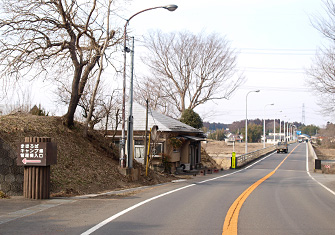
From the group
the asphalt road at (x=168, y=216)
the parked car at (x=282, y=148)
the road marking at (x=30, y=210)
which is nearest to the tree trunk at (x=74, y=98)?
the asphalt road at (x=168, y=216)

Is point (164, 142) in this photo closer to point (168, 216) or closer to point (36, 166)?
point (36, 166)

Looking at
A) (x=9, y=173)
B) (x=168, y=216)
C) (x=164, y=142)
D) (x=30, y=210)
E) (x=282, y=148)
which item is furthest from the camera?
(x=282, y=148)

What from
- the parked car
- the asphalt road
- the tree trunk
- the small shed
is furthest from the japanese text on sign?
the parked car

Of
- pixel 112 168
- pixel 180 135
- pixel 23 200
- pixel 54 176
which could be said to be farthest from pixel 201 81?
Answer: pixel 23 200

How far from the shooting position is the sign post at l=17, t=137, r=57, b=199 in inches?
464

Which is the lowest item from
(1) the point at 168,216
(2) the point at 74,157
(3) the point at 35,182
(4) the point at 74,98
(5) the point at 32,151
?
(1) the point at 168,216

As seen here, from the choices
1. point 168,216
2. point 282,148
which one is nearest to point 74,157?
point 168,216

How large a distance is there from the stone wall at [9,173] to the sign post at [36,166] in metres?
1.38

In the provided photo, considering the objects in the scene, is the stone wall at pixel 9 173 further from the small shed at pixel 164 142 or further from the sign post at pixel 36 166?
the small shed at pixel 164 142

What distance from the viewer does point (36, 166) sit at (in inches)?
467

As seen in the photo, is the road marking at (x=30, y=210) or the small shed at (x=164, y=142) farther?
the small shed at (x=164, y=142)

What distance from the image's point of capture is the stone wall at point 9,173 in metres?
12.9

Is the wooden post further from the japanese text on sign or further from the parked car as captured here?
the parked car

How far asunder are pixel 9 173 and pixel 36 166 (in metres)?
1.98
